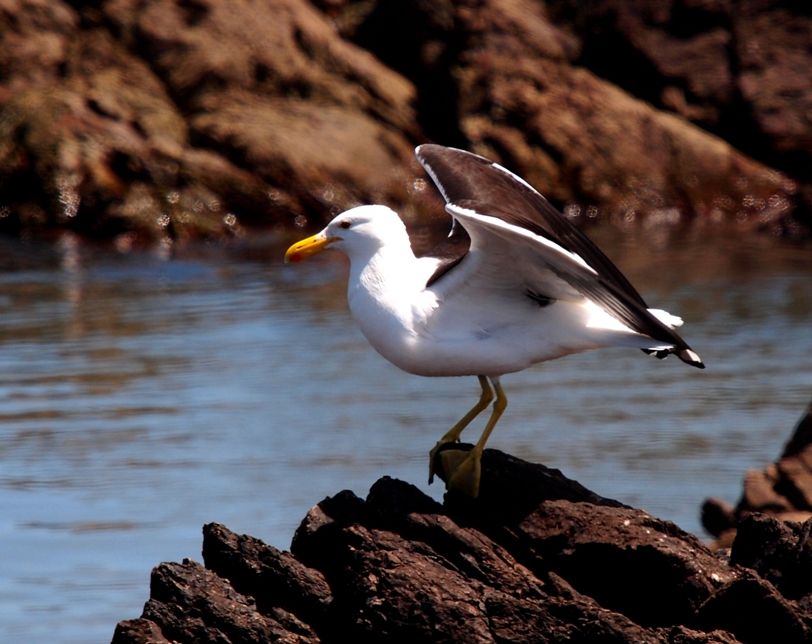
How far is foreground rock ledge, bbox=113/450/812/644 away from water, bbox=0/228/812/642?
3617 mm

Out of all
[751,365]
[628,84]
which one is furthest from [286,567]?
[628,84]

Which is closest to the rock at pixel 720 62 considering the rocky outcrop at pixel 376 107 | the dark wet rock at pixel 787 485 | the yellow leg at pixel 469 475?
the rocky outcrop at pixel 376 107

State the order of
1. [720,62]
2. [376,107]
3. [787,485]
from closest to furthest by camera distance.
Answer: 1. [787,485]
2. [376,107]
3. [720,62]

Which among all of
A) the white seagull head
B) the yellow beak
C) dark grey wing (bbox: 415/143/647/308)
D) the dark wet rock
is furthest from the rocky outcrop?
dark grey wing (bbox: 415/143/647/308)

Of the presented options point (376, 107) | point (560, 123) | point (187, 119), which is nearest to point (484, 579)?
point (187, 119)

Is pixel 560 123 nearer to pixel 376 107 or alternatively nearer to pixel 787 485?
pixel 376 107

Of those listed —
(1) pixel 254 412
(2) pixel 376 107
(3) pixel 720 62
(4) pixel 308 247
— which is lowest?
(1) pixel 254 412

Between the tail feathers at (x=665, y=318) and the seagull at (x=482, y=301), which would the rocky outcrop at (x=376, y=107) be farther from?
the tail feathers at (x=665, y=318)

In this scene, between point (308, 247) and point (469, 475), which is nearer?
point (469, 475)

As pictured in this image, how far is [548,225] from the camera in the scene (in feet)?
27.8

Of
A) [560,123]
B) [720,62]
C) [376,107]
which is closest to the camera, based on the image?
[376,107]

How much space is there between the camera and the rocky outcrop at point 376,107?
2859cm

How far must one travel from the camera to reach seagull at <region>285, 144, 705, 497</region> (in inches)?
334

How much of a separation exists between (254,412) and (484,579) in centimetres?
954
